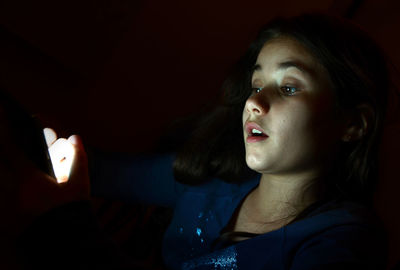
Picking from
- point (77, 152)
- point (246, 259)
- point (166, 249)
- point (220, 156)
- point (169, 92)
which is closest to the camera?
point (77, 152)

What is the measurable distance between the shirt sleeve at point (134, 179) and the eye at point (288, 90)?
1.46ft

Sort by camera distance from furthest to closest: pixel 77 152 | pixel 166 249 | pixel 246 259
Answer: pixel 166 249
pixel 246 259
pixel 77 152

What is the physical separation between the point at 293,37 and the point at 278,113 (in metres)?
0.19

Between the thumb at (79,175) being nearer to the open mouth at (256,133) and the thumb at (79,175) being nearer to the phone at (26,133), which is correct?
the phone at (26,133)

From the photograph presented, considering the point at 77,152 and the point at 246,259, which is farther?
the point at 246,259

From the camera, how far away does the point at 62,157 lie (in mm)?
561

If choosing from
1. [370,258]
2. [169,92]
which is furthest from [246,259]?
[169,92]

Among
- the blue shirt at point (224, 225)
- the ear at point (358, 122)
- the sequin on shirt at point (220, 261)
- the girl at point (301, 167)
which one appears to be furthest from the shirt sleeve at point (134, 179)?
the ear at point (358, 122)

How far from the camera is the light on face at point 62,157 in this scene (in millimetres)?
532

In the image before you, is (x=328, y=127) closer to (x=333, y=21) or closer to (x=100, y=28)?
(x=333, y=21)

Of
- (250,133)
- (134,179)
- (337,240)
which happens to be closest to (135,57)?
(134,179)

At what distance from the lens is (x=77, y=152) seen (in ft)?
1.71

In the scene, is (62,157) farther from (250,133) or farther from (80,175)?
(250,133)

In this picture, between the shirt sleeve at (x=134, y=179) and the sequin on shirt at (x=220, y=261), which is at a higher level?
the shirt sleeve at (x=134, y=179)
